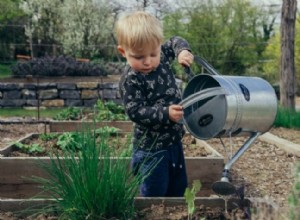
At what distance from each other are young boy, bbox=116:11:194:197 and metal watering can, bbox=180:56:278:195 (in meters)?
0.14

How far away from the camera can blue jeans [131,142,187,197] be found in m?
A: 2.87

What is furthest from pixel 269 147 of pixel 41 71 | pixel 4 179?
pixel 41 71

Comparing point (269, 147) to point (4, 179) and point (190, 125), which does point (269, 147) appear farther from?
point (190, 125)

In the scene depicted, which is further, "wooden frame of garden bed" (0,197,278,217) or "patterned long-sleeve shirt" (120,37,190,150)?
"patterned long-sleeve shirt" (120,37,190,150)

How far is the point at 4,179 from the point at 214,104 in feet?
5.98

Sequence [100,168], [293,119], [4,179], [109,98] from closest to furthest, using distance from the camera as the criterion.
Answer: [100,168]
[4,179]
[293,119]
[109,98]

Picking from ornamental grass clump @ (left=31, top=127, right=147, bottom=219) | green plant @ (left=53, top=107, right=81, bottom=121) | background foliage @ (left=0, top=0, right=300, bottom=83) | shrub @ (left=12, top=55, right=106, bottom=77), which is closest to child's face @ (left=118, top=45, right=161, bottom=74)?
ornamental grass clump @ (left=31, top=127, right=147, bottom=219)

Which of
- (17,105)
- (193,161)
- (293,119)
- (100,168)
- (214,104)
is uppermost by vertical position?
(214,104)

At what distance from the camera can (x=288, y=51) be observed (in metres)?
9.35

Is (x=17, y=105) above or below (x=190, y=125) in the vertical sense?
below

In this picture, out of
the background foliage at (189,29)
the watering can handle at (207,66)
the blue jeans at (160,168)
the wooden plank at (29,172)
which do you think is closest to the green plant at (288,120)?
the wooden plank at (29,172)

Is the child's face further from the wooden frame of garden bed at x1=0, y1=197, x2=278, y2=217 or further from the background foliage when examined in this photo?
the background foliage

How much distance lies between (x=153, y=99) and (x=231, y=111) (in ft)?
1.77

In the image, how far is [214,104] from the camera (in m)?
2.64
